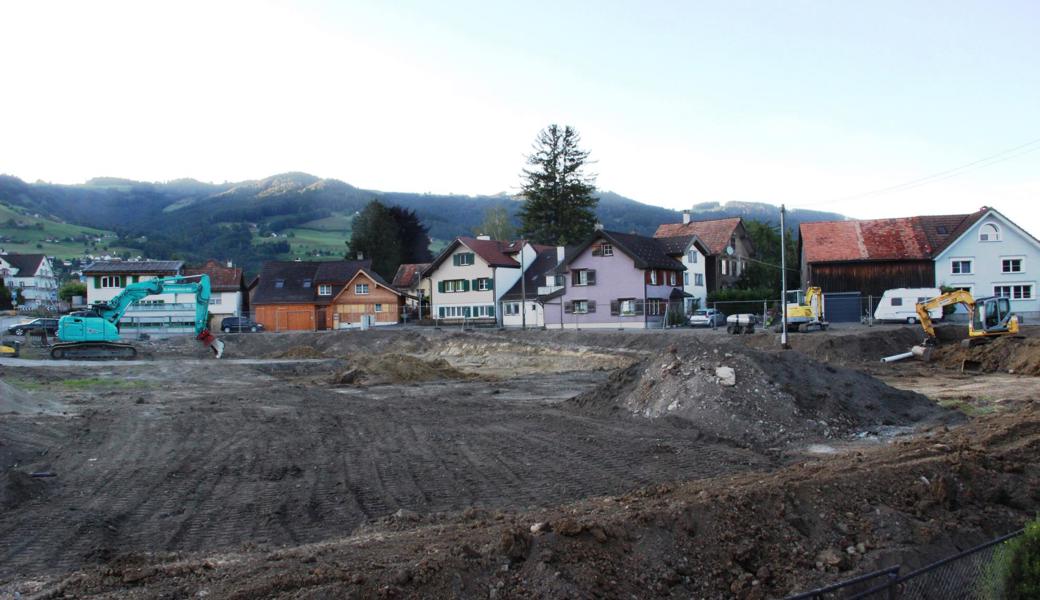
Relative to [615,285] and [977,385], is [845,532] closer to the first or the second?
[977,385]

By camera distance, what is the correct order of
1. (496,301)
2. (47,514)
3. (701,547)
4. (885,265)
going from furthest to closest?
1. (496,301)
2. (885,265)
3. (47,514)
4. (701,547)

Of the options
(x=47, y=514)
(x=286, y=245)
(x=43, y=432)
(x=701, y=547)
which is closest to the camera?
(x=701, y=547)

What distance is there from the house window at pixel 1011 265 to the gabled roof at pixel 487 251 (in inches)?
1447

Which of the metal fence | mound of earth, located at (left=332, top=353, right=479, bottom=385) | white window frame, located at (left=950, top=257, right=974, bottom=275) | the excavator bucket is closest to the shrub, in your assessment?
the metal fence

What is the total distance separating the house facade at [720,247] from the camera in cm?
6738

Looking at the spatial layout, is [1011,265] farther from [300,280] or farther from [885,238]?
[300,280]

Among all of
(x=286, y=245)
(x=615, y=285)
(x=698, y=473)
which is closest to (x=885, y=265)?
(x=615, y=285)

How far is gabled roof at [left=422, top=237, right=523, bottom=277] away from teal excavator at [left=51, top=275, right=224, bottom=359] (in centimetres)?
2568

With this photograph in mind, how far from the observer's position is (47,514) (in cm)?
1039

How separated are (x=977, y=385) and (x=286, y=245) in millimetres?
151074

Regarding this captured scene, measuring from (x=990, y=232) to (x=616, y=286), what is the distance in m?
25.7

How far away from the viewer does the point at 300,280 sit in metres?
72.2

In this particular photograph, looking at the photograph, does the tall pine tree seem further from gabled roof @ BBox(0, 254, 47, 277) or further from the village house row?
gabled roof @ BBox(0, 254, 47, 277)

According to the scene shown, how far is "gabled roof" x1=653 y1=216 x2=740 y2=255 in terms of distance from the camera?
68062mm
